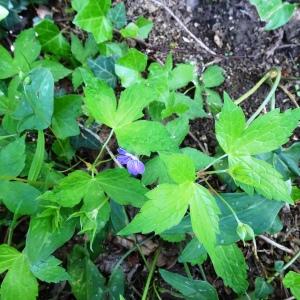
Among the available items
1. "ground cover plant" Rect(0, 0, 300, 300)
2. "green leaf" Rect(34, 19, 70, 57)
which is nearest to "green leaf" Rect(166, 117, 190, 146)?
"ground cover plant" Rect(0, 0, 300, 300)

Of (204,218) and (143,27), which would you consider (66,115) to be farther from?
(204,218)

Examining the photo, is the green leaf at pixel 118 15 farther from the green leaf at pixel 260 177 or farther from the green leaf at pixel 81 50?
the green leaf at pixel 260 177

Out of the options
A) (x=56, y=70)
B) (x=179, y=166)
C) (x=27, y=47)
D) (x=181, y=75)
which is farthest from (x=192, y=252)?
(x=27, y=47)

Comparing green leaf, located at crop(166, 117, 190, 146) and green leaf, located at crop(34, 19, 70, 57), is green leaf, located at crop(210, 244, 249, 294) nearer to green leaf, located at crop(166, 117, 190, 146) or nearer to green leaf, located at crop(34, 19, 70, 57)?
green leaf, located at crop(166, 117, 190, 146)

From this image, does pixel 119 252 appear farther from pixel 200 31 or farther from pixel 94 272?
pixel 200 31

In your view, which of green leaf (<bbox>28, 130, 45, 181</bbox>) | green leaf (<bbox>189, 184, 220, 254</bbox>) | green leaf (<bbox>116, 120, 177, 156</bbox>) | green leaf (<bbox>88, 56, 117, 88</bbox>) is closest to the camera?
green leaf (<bbox>189, 184, 220, 254</bbox>)

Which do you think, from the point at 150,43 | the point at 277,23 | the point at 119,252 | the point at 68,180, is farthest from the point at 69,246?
the point at 277,23
